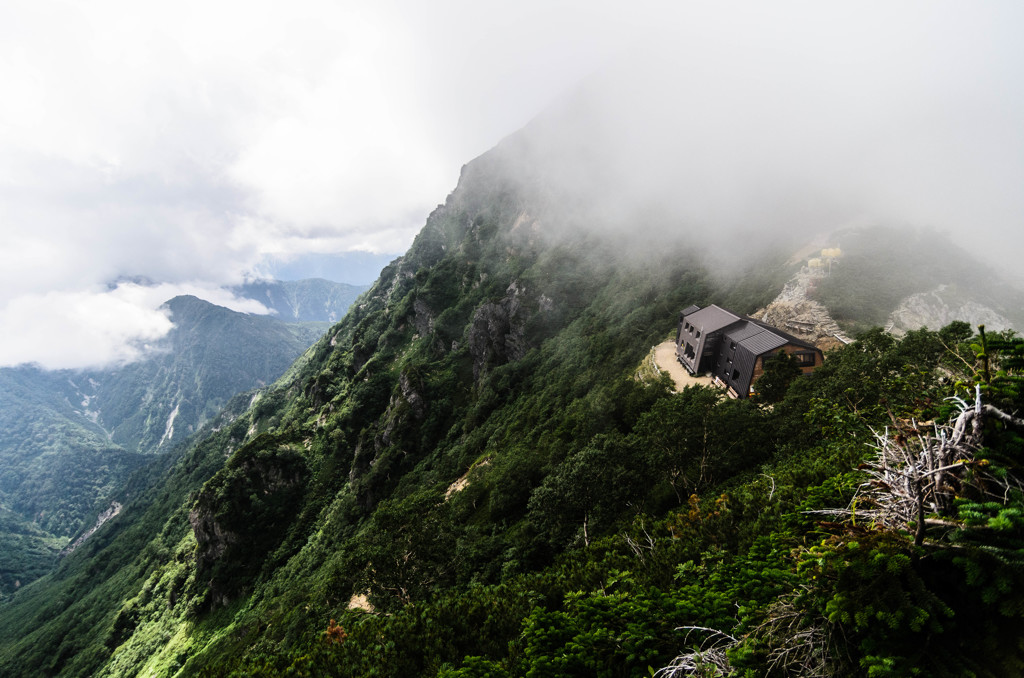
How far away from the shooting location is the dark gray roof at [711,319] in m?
45.1

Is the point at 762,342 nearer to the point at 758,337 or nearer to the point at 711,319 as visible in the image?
the point at 758,337

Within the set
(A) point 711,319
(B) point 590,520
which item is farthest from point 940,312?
(B) point 590,520

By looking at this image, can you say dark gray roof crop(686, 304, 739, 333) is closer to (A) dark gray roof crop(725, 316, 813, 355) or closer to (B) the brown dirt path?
(A) dark gray roof crop(725, 316, 813, 355)

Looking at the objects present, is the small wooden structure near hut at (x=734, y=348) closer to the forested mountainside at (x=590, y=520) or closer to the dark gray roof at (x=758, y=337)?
the dark gray roof at (x=758, y=337)

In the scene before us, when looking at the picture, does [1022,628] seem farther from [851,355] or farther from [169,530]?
[169,530]

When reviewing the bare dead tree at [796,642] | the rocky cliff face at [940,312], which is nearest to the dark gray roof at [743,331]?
the rocky cliff face at [940,312]

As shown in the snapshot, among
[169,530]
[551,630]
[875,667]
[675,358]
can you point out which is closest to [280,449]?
[169,530]

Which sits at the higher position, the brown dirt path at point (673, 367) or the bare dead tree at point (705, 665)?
the bare dead tree at point (705, 665)

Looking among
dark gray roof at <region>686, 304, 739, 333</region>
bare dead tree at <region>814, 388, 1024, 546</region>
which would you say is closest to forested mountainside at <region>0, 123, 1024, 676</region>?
bare dead tree at <region>814, 388, 1024, 546</region>

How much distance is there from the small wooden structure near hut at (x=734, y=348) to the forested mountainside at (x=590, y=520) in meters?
6.38

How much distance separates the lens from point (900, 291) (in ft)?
142

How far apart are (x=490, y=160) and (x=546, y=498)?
188m

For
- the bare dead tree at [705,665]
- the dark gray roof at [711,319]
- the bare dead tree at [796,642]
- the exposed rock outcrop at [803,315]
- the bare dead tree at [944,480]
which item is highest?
the bare dead tree at [944,480]

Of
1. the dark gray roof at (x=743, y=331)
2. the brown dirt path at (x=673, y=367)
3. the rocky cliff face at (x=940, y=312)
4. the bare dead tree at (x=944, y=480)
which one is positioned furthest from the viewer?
the brown dirt path at (x=673, y=367)
